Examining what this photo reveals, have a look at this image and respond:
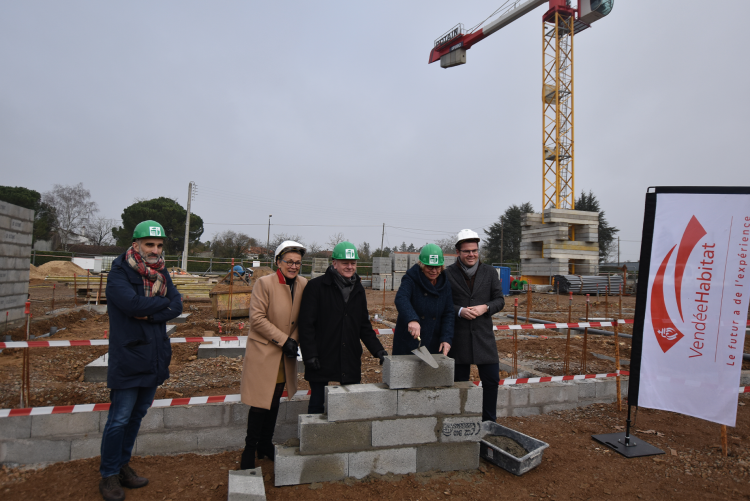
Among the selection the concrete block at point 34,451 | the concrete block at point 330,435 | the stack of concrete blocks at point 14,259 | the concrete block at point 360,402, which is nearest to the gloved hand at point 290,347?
the concrete block at point 360,402

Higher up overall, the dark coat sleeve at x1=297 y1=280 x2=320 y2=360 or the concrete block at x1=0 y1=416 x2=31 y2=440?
the dark coat sleeve at x1=297 y1=280 x2=320 y2=360

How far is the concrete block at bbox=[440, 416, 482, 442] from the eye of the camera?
322cm

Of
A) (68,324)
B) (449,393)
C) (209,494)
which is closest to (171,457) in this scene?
(209,494)

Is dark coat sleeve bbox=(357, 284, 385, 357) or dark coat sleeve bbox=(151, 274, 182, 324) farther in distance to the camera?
dark coat sleeve bbox=(357, 284, 385, 357)

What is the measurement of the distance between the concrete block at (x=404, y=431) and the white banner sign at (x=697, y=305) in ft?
6.46

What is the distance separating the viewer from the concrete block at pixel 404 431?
3.08 m

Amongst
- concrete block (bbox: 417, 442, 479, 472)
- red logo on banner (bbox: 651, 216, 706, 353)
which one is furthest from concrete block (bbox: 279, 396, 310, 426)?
red logo on banner (bbox: 651, 216, 706, 353)

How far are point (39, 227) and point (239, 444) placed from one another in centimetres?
4472

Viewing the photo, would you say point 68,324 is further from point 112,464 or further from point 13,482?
point 112,464

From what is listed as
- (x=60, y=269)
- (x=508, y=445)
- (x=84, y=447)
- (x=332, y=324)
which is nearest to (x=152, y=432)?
(x=84, y=447)

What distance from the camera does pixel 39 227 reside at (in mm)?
37438

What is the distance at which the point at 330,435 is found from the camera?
9.84 ft

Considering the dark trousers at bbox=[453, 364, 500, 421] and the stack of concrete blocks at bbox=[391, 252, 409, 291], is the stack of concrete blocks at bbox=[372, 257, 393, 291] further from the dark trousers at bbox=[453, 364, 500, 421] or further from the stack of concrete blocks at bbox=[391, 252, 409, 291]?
the dark trousers at bbox=[453, 364, 500, 421]

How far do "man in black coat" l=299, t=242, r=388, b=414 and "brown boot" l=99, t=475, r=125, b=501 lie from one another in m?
1.32
